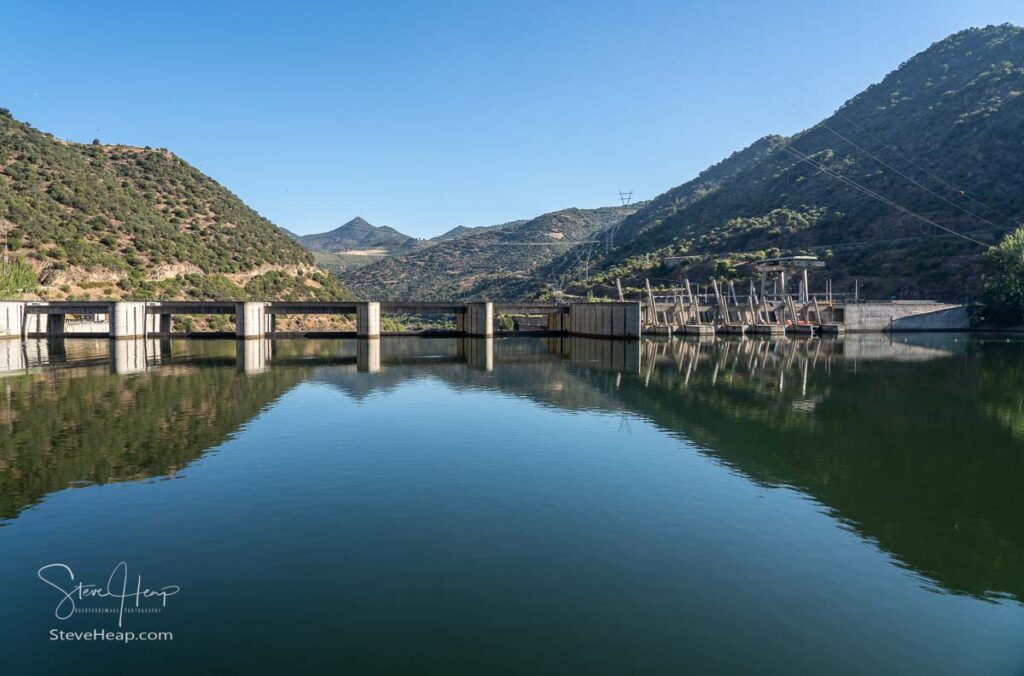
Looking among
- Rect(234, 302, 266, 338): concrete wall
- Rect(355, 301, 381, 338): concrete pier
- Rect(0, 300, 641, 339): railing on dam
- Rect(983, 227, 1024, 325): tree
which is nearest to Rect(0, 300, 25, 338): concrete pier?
Rect(0, 300, 641, 339): railing on dam

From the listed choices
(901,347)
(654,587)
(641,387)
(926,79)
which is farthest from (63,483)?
(926,79)

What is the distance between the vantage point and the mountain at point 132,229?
296ft

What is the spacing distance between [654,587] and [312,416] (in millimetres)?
20416

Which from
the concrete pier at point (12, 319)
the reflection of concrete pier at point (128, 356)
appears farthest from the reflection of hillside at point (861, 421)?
the concrete pier at point (12, 319)

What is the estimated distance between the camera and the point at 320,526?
14.5m

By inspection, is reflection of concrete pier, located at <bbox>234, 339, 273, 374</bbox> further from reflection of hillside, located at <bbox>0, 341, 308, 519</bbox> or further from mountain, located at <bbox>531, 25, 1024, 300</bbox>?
mountain, located at <bbox>531, 25, 1024, 300</bbox>

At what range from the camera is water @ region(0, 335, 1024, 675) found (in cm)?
966

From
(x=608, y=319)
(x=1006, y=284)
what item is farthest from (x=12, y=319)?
(x=1006, y=284)

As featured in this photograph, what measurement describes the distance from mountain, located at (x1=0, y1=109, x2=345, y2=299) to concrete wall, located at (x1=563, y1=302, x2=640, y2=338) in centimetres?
5063

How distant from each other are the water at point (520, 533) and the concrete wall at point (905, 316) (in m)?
62.2

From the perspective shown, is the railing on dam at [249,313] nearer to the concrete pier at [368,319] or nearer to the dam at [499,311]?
the concrete pier at [368,319]

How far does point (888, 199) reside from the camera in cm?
12056

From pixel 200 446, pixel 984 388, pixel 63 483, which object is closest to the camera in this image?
pixel 63 483

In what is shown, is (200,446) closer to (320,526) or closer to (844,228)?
(320,526)
